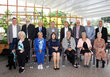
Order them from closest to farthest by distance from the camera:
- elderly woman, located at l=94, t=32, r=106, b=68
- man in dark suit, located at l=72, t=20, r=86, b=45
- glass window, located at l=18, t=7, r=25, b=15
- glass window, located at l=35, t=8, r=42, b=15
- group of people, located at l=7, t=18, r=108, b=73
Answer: group of people, located at l=7, t=18, r=108, b=73 < elderly woman, located at l=94, t=32, r=106, b=68 < man in dark suit, located at l=72, t=20, r=86, b=45 < glass window, located at l=18, t=7, r=25, b=15 < glass window, located at l=35, t=8, r=42, b=15

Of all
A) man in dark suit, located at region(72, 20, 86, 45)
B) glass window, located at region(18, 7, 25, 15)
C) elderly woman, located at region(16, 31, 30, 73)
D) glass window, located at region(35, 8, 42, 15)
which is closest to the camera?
elderly woman, located at region(16, 31, 30, 73)

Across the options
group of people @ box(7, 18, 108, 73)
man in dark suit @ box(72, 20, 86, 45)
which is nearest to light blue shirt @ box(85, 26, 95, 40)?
group of people @ box(7, 18, 108, 73)

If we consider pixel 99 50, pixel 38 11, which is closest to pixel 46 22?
pixel 38 11

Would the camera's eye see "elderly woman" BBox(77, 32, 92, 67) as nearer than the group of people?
No

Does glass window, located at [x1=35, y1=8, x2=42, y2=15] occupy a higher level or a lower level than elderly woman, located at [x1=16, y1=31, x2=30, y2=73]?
higher

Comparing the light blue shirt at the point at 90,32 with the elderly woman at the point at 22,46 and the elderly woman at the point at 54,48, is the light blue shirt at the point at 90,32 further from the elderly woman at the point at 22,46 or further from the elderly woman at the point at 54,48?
the elderly woman at the point at 22,46

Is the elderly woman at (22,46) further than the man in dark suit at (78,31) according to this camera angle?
No

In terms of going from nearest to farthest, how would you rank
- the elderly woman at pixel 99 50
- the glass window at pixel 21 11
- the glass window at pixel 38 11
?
the elderly woman at pixel 99 50 → the glass window at pixel 21 11 → the glass window at pixel 38 11

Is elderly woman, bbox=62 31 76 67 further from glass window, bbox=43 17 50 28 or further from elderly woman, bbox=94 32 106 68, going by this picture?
glass window, bbox=43 17 50 28

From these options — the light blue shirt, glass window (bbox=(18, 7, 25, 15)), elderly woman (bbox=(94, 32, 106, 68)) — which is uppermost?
glass window (bbox=(18, 7, 25, 15))

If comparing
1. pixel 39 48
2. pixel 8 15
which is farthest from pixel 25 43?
pixel 8 15

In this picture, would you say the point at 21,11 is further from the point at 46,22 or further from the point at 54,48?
the point at 54,48

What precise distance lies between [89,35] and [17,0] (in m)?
7.87

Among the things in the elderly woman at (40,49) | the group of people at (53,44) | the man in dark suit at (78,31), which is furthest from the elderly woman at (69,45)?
the elderly woman at (40,49)
